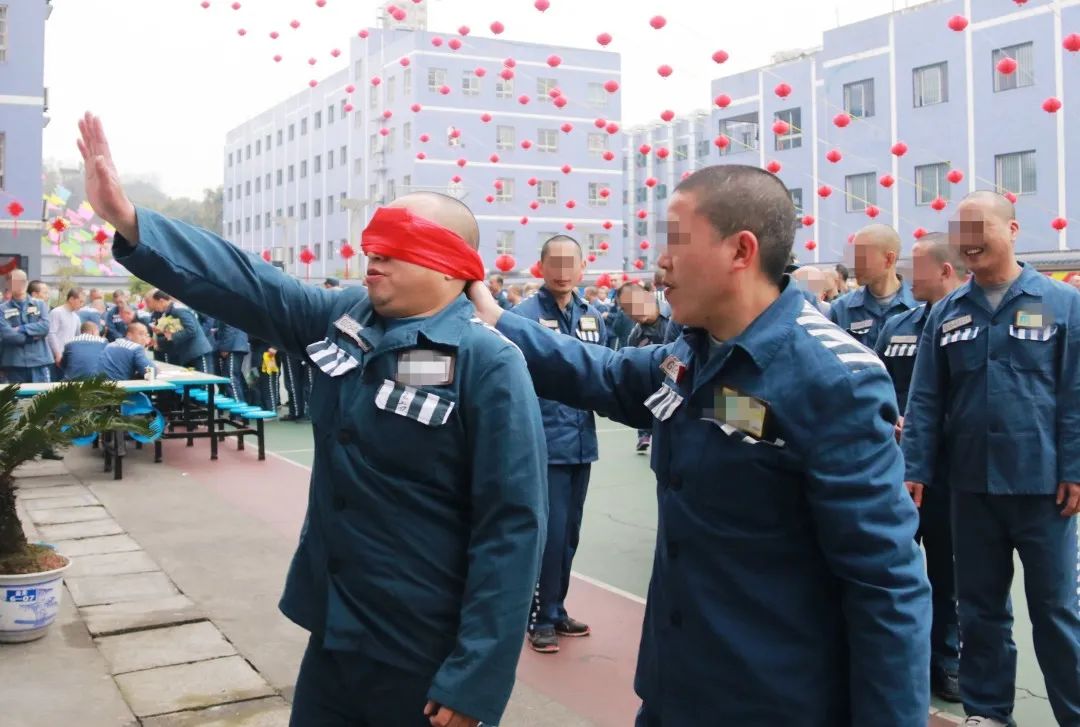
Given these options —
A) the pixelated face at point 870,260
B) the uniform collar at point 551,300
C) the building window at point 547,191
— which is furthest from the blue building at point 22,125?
the building window at point 547,191

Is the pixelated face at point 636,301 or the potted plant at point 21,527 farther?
the pixelated face at point 636,301

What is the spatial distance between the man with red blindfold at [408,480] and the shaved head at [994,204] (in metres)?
2.27

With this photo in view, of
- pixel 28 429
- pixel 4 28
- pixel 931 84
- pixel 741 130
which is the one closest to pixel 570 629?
pixel 28 429

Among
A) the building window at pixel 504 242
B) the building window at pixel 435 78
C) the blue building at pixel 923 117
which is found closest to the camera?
the blue building at pixel 923 117

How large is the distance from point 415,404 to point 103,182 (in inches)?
32.6

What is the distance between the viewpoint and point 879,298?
5520mm

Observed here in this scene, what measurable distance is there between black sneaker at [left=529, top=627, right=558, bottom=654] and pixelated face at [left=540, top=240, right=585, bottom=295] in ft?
5.56

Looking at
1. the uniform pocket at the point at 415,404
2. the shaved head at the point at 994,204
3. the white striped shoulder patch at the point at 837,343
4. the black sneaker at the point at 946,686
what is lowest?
the black sneaker at the point at 946,686

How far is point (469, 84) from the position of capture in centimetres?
4947

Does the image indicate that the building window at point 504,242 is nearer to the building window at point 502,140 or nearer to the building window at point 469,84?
the building window at point 502,140

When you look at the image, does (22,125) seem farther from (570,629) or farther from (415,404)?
(415,404)

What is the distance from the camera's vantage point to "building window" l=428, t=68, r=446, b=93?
47.1 meters

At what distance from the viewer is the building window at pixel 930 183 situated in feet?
91.2

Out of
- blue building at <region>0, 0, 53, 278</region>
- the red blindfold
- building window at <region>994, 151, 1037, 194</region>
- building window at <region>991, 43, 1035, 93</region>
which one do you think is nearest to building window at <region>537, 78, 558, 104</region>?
building window at <region>991, 43, 1035, 93</region>
